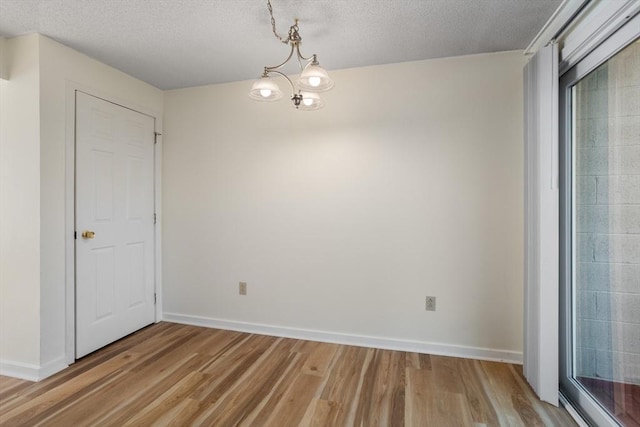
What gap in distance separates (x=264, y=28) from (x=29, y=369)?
2859 millimetres

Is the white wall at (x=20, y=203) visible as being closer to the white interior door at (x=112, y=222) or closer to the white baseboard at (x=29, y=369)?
the white baseboard at (x=29, y=369)

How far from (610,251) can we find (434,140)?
132 cm

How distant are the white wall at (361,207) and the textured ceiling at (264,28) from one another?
305 millimetres

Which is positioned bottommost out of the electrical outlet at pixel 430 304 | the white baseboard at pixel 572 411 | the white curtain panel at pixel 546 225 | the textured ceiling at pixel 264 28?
the white baseboard at pixel 572 411

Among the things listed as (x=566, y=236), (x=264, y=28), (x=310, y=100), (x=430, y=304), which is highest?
(x=264, y=28)

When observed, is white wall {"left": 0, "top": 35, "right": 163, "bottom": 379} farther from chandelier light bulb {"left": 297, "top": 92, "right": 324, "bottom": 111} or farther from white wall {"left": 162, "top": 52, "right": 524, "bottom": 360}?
chandelier light bulb {"left": 297, "top": 92, "right": 324, "bottom": 111}

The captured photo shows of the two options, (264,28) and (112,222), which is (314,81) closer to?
(264,28)

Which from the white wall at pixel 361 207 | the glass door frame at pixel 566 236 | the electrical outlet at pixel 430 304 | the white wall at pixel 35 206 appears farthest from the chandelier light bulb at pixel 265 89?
the electrical outlet at pixel 430 304

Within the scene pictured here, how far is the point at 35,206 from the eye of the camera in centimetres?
210

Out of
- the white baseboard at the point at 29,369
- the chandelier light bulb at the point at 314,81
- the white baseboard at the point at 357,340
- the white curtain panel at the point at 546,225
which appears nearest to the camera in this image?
the chandelier light bulb at the point at 314,81

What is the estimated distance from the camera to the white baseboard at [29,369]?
2.10 m

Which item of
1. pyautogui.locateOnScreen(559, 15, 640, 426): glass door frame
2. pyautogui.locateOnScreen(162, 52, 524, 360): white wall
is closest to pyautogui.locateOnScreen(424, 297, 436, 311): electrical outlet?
pyautogui.locateOnScreen(162, 52, 524, 360): white wall

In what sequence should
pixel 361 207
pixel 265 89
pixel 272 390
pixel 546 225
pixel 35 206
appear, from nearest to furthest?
pixel 265 89
pixel 546 225
pixel 272 390
pixel 35 206
pixel 361 207

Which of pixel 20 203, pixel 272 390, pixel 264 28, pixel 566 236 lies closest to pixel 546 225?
pixel 566 236
